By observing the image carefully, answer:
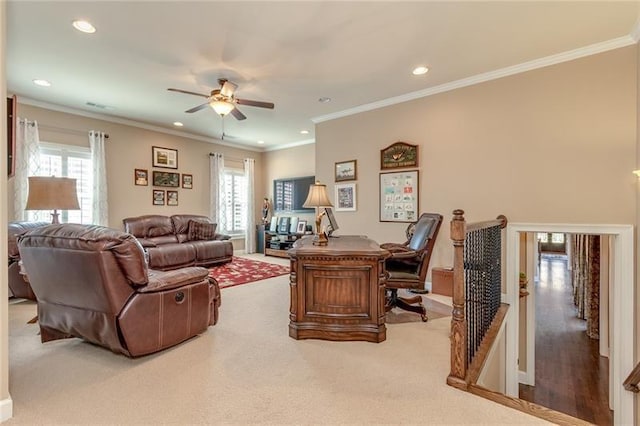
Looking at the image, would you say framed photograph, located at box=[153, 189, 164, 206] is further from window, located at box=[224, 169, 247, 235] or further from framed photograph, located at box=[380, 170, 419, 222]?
framed photograph, located at box=[380, 170, 419, 222]

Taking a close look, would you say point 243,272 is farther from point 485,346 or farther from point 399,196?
point 485,346

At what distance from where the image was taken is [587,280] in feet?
17.5

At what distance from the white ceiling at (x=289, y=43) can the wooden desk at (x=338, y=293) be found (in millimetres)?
2017

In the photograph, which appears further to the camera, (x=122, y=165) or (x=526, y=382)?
(x=122, y=165)

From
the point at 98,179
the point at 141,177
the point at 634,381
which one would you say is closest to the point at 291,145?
the point at 141,177

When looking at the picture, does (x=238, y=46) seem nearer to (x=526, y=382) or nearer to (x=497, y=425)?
(x=497, y=425)

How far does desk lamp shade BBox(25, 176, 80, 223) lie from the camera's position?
3.33 m

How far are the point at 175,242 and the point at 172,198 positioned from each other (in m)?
1.15

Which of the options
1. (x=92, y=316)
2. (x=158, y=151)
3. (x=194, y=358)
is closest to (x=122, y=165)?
(x=158, y=151)

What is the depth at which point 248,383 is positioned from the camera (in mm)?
2016

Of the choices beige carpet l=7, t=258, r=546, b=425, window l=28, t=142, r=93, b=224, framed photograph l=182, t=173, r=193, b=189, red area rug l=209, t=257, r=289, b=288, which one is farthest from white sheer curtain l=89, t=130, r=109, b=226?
beige carpet l=7, t=258, r=546, b=425

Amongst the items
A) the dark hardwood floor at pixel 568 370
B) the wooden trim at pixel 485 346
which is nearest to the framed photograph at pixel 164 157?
the wooden trim at pixel 485 346

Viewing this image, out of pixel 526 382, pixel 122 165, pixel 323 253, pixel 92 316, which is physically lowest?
pixel 526 382

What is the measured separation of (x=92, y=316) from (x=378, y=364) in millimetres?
2117
